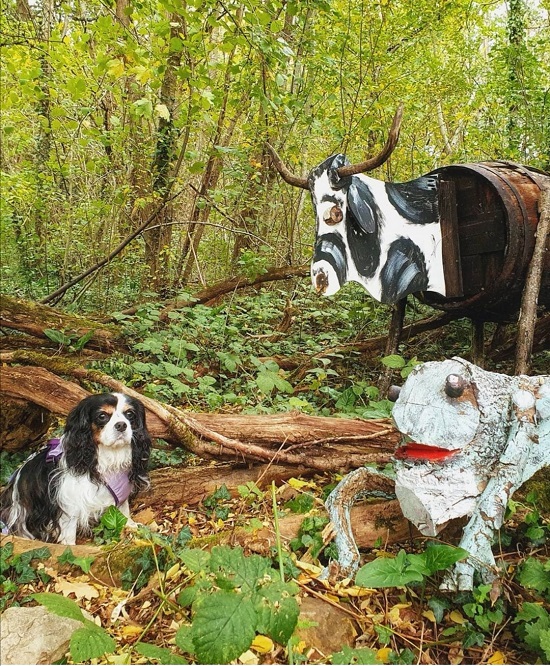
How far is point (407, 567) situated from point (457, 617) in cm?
32

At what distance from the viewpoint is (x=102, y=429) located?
112 inches

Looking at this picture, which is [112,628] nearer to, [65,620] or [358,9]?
[65,620]

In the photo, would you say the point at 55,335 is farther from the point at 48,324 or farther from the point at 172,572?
the point at 172,572

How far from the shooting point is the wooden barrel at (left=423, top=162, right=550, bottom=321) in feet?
11.8

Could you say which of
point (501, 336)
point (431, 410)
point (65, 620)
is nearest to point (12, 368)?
point (65, 620)

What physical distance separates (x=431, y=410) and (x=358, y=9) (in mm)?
7542

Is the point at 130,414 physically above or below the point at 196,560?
above

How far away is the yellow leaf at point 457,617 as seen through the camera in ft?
5.98

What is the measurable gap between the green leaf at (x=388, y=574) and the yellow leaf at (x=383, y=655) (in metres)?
0.24

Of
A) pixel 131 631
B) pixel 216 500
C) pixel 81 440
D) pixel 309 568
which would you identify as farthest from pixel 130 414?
pixel 309 568

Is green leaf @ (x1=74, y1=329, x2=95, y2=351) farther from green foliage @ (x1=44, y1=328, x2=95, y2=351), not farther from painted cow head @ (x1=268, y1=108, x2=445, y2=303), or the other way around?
painted cow head @ (x1=268, y1=108, x2=445, y2=303)

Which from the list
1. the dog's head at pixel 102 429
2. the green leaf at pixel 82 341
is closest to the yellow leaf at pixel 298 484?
the dog's head at pixel 102 429

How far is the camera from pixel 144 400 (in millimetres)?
3047

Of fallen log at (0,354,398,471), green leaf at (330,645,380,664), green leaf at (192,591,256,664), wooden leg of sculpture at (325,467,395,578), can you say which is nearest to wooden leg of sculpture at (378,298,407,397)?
fallen log at (0,354,398,471)
